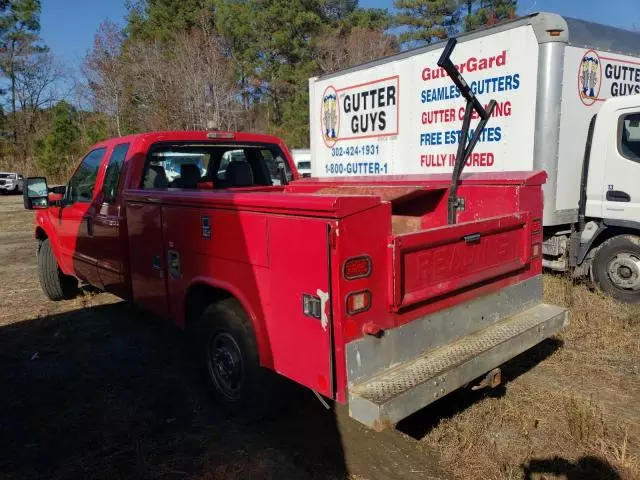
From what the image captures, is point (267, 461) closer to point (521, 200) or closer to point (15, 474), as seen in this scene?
point (15, 474)

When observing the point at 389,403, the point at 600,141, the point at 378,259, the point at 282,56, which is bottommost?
the point at 389,403

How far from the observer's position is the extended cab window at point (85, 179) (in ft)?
17.4

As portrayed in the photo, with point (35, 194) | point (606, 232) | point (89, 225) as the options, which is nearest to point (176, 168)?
point (89, 225)

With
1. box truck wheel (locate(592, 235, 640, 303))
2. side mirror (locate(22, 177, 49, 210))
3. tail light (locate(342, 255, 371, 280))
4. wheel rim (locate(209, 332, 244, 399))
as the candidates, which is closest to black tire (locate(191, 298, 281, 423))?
wheel rim (locate(209, 332, 244, 399))

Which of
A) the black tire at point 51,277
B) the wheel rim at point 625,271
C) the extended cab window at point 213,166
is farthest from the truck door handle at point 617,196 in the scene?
the black tire at point 51,277

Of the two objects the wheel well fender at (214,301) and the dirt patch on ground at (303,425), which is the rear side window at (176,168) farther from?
the dirt patch on ground at (303,425)

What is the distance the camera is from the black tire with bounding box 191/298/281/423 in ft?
10.8

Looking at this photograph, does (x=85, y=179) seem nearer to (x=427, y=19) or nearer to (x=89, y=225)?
(x=89, y=225)

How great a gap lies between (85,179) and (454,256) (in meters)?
4.01

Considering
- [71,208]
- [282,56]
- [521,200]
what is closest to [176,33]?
[282,56]

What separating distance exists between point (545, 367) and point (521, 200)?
159 centimetres

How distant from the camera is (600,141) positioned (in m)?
6.11

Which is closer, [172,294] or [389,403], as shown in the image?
[389,403]

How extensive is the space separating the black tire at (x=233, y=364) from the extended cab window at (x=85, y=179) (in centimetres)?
235
